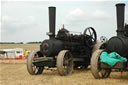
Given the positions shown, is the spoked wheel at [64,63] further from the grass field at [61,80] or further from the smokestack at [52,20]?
the smokestack at [52,20]

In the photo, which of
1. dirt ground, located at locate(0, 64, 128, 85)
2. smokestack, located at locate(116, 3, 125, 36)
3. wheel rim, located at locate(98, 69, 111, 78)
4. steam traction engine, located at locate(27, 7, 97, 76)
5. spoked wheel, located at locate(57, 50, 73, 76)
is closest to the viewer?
dirt ground, located at locate(0, 64, 128, 85)

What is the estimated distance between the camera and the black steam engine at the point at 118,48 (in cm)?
836

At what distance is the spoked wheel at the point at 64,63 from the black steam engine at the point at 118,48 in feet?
5.13

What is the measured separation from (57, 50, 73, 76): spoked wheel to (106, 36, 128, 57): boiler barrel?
6.43ft

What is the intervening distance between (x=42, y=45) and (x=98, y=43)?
3559mm

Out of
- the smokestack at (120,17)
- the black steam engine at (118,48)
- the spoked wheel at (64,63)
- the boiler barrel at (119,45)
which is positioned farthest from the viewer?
the spoked wheel at (64,63)

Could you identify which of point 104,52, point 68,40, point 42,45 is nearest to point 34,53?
point 42,45

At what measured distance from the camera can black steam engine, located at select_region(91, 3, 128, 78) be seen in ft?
27.4

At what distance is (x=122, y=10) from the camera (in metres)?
8.88

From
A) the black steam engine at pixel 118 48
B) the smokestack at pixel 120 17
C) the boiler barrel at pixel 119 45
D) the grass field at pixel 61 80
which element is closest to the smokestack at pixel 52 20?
the grass field at pixel 61 80

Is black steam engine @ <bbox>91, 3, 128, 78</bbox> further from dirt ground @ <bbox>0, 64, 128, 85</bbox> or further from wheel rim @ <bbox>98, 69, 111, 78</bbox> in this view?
dirt ground @ <bbox>0, 64, 128, 85</bbox>

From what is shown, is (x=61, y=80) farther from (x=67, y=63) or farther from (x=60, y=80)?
(x=67, y=63)

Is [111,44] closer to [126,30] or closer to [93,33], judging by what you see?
[126,30]

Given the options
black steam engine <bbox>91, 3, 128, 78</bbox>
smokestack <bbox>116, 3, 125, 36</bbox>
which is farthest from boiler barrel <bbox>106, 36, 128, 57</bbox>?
smokestack <bbox>116, 3, 125, 36</bbox>
